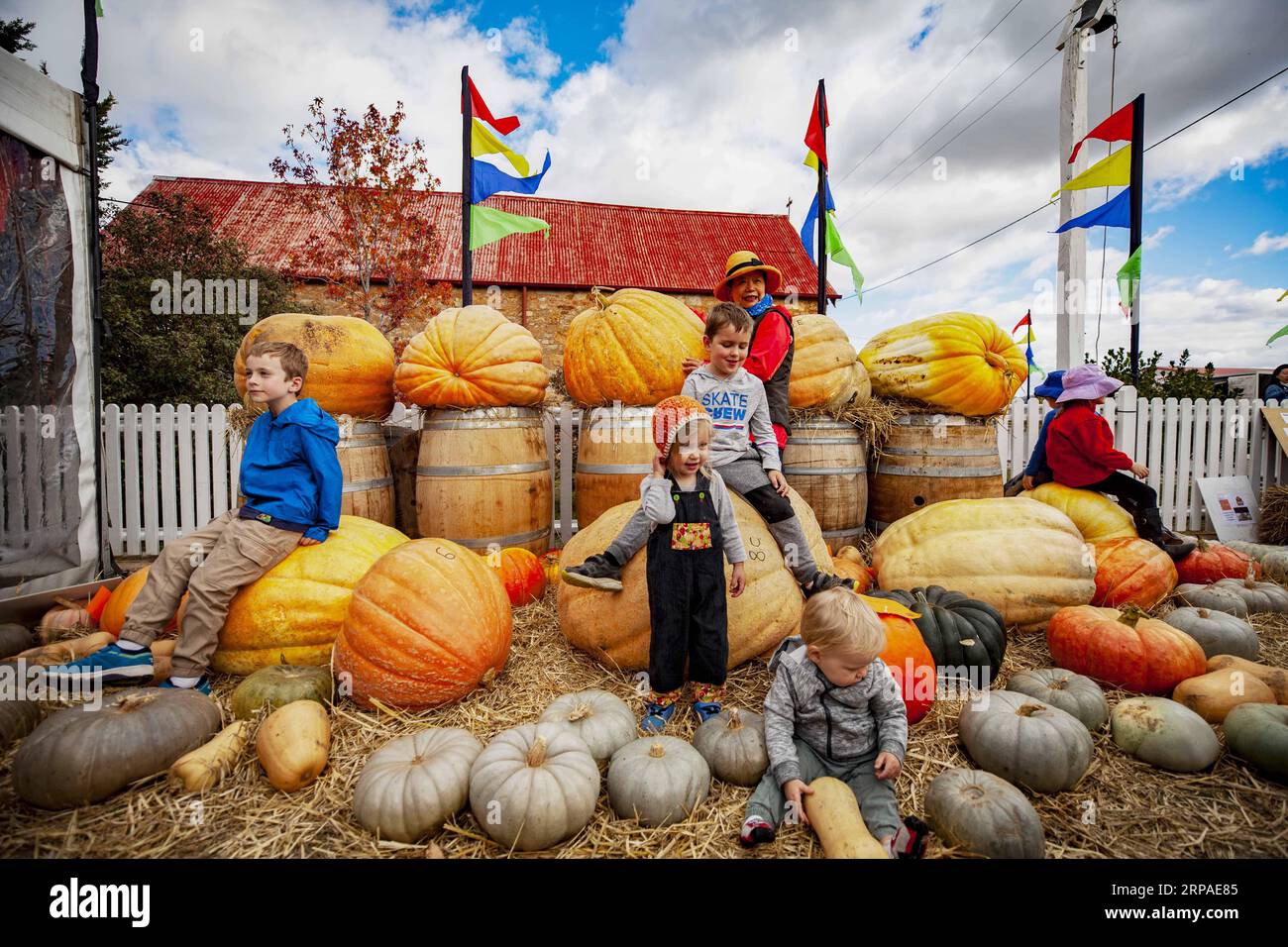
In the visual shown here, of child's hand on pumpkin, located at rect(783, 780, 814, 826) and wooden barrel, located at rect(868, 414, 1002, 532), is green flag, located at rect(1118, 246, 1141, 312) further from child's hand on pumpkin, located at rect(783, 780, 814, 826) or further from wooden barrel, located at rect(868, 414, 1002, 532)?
child's hand on pumpkin, located at rect(783, 780, 814, 826)

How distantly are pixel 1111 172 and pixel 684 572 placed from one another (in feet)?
24.2

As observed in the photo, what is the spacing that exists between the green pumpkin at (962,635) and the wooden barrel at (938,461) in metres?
1.70

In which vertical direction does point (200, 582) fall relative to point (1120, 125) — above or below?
below

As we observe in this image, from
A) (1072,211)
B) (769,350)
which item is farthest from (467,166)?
(1072,211)

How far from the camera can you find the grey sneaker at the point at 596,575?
101 inches

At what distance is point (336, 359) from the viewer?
3936mm

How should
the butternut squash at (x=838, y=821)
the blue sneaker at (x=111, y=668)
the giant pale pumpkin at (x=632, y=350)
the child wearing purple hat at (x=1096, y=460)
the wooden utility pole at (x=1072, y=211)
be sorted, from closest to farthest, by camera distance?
the butternut squash at (x=838, y=821) < the blue sneaker at (x=111, y=668) < the giant pale pumpkin at (x=632, y=350) < the child wearing purple hat at (x=1096, y=460) < the wooden utility pole at (x=1072, y=211)

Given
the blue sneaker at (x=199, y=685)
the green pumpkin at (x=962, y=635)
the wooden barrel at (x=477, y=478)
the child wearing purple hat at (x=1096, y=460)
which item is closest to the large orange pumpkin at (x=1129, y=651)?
the green pumpkin at (x=962, y=635)

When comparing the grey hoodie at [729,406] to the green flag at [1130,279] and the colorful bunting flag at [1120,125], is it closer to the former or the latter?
the green flag at [1130,279]

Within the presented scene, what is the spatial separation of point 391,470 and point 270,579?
6.18 ft

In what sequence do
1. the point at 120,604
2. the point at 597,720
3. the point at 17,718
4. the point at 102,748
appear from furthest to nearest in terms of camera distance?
the point at 120,604 → the point at 17,718 → the point at 597,720 → the point at 102,748

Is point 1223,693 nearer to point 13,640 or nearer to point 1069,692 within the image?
point 1069,692

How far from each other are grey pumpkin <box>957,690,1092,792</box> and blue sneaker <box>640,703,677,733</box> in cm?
112

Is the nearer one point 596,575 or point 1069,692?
point 1069,692
